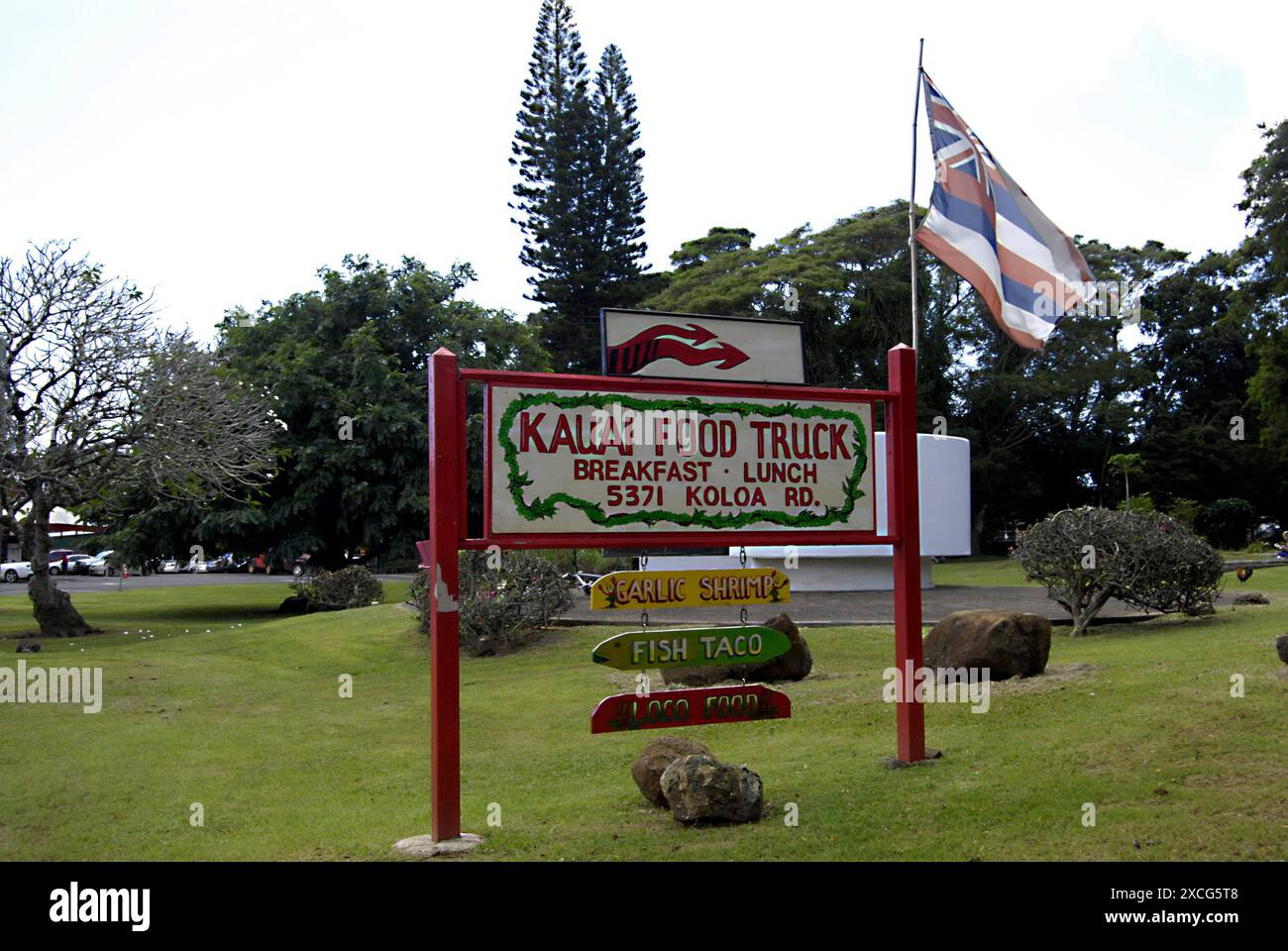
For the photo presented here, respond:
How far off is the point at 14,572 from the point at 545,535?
53369mm

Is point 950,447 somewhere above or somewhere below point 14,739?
above

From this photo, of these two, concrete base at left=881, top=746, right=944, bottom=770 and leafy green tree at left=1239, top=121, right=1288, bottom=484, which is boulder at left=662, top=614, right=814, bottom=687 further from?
leafy green tree at left=1239, top=121, right=1288, bottom=484

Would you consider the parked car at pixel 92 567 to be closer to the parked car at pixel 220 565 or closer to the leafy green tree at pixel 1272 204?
the parked car at pixel 220 565

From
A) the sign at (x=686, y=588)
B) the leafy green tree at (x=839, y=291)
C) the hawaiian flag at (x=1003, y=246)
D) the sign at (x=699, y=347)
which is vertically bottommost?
the sign at (x=686, y=588)

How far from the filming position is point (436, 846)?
6.49m

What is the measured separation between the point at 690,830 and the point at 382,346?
93.9 feet

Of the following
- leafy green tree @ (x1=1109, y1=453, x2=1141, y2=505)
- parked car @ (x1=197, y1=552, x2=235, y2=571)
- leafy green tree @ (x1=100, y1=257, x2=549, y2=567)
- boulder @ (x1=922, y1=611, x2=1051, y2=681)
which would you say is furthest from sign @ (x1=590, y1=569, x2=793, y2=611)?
parked car @ (x1=197, y1=552, x2=235, y2=571)

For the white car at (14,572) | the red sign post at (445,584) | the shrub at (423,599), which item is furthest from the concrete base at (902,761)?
the white car at (14,572)

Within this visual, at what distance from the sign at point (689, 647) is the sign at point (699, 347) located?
65.1 inches

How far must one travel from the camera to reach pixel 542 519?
695cm

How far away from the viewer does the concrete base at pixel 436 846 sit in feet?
21.0

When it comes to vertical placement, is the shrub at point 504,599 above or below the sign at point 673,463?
below

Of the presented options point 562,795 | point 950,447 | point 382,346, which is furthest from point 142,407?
point 562,795

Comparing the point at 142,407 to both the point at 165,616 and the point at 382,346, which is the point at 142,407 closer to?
the point at 165,616
